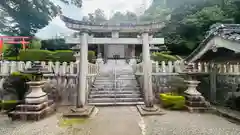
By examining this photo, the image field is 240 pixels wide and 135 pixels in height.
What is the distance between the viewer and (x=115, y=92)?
374 inches

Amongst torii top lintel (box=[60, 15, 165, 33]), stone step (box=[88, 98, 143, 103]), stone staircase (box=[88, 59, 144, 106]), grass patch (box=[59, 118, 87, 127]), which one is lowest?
grass patch (box=[59, 118, 87, 127])

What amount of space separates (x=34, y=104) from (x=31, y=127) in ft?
3.76

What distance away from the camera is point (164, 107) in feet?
25.9

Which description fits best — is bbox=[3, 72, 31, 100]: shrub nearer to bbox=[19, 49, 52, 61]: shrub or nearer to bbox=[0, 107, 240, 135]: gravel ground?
bbox=[0, 107, 240, 135]: gravel ground

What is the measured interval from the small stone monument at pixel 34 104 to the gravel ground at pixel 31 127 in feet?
0.92

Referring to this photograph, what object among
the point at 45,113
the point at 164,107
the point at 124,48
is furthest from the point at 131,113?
the point at 124,48

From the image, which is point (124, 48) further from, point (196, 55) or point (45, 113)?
point (45, 113)

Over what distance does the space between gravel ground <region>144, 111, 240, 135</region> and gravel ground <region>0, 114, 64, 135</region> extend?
9.43 ft

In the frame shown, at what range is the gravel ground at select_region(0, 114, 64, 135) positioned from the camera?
16.4 ft

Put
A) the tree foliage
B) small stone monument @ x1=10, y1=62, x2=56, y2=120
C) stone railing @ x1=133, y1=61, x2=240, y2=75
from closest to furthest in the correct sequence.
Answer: small stone monument @ x1=10, y1=62, x2=56, y2=120 → stone railing @ x1=133, y1=61, x2=240, y2=75 → the tree foliage

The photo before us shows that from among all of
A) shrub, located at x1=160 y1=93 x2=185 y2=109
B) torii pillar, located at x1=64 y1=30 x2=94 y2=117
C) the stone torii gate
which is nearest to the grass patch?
torii pillar, located at x1=64 y1=30 x2=94 y2=117

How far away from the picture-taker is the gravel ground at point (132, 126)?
491 centimetres

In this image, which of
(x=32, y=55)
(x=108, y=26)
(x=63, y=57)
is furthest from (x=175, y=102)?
(x=32, y=55)

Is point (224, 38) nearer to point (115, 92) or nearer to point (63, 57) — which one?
point (115, 92)
